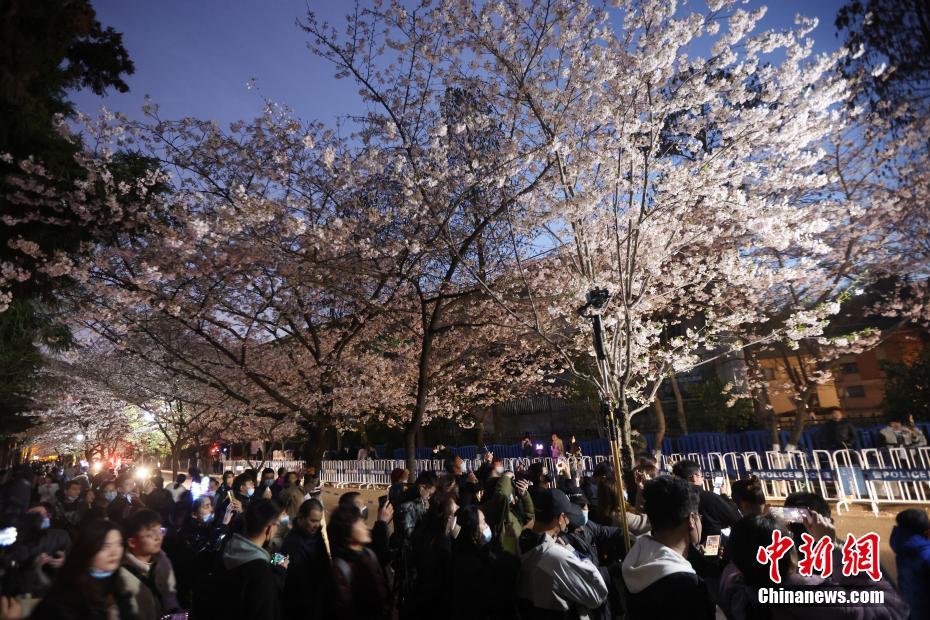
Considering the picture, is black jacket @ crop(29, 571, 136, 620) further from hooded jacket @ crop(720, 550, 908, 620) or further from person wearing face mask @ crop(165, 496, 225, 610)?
hooded jacket @ crop(720, 550, 908, 620)


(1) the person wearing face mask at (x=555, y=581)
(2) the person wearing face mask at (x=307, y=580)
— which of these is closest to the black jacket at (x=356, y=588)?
(2) the person wearing face mask at (x=307, y=580)

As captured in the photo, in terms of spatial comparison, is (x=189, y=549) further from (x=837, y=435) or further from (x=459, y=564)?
(x=837, y=435)

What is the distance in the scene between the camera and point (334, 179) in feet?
31.0

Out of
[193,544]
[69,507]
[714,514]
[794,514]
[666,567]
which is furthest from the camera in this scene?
[69,507]

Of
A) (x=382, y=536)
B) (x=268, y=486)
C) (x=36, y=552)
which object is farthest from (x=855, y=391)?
(x=36, y=552)

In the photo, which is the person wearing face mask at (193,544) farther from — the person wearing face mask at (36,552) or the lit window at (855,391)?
the lit window at (855,391)

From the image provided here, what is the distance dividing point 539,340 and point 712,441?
8.67m

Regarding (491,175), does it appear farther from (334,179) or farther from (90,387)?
(90,387)

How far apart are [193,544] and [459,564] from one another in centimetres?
389

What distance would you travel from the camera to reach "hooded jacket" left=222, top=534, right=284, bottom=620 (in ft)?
9.17

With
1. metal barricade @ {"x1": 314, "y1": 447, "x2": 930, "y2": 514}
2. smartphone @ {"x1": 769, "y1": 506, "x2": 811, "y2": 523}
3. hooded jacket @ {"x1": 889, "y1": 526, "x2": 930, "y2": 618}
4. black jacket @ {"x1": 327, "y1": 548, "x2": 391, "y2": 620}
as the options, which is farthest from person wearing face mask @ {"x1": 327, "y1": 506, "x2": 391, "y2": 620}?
metal barricade @ {"x1": 314, "y1": 447, "x2": 930, "y2": 514}

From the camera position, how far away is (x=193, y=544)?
5605 mm

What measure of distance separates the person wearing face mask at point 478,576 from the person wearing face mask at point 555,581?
0.13 m

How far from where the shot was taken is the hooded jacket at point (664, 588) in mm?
2178
